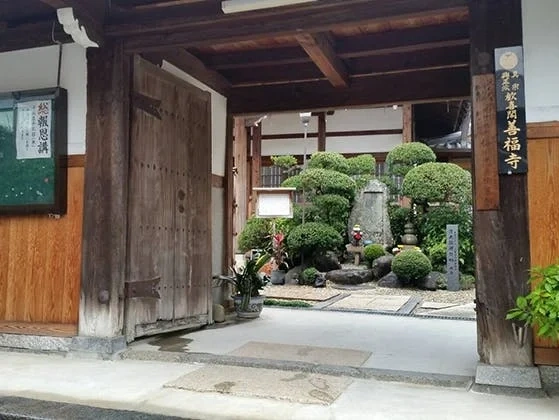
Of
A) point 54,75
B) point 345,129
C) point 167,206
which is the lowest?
point 167,206

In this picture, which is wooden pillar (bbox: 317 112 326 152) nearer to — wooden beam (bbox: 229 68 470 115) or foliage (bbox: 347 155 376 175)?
foliage (bbox: 347 155 376 175)

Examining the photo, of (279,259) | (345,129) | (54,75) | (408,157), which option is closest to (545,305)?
(54,75)

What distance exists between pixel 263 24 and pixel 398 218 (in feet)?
31.8

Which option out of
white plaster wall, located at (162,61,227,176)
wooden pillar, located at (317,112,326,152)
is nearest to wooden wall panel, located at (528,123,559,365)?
white plaster wall, located at (162,61,227,176)

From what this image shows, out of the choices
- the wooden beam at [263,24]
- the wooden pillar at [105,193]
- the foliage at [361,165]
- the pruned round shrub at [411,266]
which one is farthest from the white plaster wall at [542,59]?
the foliage at [361,165]

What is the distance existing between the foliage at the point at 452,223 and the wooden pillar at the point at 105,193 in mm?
9188

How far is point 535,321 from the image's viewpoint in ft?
10.0

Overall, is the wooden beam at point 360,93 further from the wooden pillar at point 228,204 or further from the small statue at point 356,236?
the small statue at point 356,236

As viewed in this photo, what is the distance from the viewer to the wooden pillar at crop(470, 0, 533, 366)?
3.52 meters

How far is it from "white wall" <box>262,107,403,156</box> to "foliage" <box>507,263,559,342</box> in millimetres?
11800

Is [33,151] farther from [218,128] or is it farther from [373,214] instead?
[373,214]

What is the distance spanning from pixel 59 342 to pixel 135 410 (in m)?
1.85

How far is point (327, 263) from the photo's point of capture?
1248cm

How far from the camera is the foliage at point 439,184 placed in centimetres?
1190
